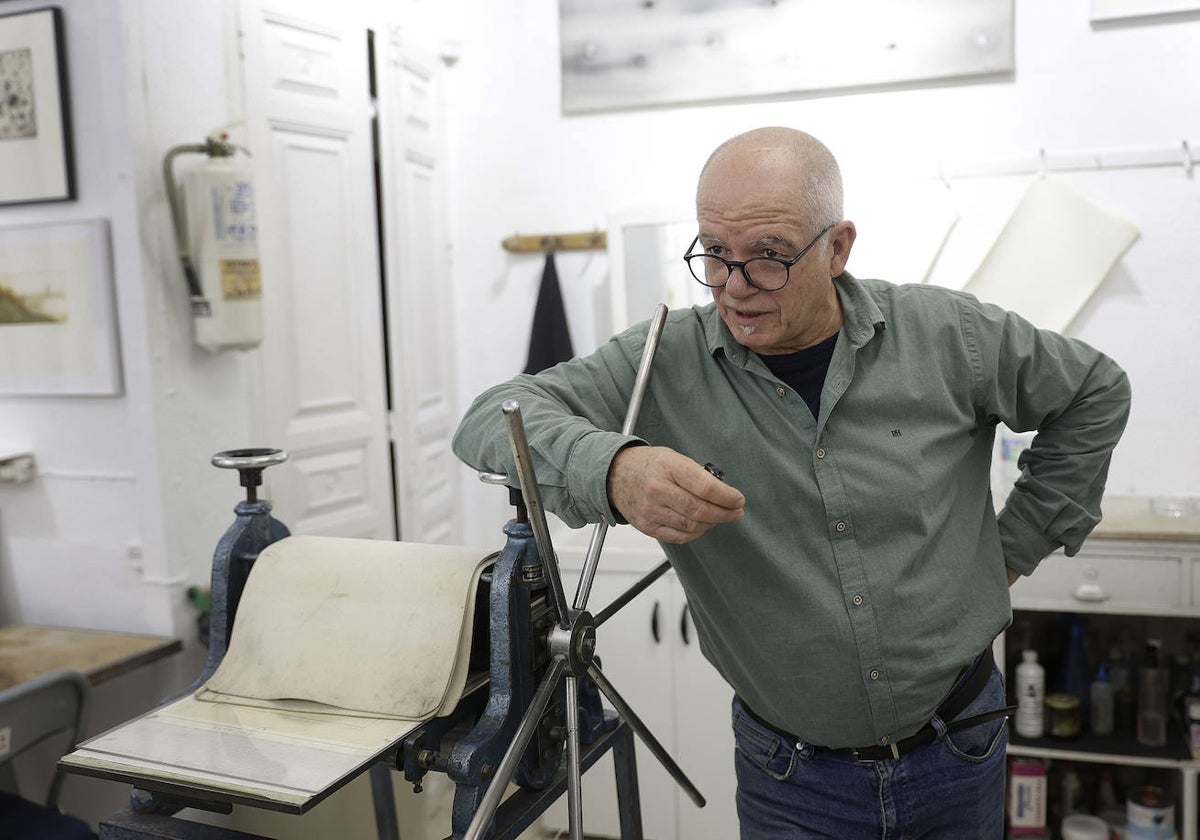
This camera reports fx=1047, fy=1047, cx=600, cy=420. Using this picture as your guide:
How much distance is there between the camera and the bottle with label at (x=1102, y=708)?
8.39 feet

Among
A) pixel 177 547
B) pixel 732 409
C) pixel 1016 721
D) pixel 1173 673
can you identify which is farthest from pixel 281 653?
pixel 1173 673

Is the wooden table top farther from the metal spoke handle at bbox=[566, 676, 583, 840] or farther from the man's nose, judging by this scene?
the man's nose

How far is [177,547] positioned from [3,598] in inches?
20.6

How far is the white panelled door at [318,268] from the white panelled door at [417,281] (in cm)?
6

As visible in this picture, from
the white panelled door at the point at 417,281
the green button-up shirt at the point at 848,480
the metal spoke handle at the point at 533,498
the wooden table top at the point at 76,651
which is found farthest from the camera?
the white panelled door at the point at 417,281

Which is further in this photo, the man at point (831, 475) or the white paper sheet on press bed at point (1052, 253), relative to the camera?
the white paper sheet on press bed at point (1052, 253)

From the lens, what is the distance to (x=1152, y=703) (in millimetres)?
2492

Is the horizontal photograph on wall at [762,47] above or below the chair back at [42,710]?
above

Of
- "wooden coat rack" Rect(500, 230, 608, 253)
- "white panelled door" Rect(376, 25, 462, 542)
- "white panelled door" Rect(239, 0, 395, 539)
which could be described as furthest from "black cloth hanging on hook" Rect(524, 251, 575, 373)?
"white panelled door" Rect(239, 0, 395, 539)

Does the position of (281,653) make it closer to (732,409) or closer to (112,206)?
(732,409)

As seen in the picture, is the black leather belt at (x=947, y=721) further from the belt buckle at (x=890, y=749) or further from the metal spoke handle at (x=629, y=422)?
the metal spoke handle at (x=629, y=422)

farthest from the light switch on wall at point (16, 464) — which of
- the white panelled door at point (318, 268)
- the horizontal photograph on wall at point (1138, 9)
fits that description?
the horizontal photograph on wall at point (1138, 9)

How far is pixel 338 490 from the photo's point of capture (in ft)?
9.27

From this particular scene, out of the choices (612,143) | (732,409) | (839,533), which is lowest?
(839,533)
